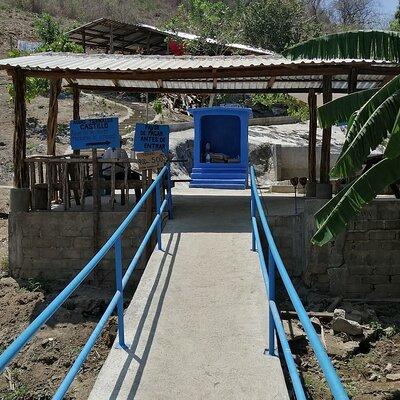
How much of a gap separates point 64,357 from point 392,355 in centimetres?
417

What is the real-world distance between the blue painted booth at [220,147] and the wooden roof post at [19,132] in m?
4.89

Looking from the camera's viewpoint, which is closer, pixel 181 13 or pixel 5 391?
pixel 5 391

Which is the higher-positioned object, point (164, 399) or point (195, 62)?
point (195, 62)

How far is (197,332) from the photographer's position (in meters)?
4.70

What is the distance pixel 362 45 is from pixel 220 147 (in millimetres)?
7509

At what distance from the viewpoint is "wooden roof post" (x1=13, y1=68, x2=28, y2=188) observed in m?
8.98

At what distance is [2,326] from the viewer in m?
7.98

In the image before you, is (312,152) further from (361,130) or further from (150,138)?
(361,130)

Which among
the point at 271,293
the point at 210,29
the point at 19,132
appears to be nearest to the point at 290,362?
the point at 271,293

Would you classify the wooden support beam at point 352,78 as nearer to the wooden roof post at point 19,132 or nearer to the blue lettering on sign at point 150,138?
the blue lettering on sign at point 150,138

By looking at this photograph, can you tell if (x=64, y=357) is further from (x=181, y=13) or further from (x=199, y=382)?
(x=181, y=13)

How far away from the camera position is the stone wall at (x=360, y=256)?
8.71m

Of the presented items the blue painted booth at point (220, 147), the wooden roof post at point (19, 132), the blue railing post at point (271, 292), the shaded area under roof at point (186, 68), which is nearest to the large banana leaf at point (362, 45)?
the shaded area under roof at point (186, 68)

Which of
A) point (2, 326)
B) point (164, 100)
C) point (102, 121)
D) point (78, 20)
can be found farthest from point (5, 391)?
point (78, 20)
